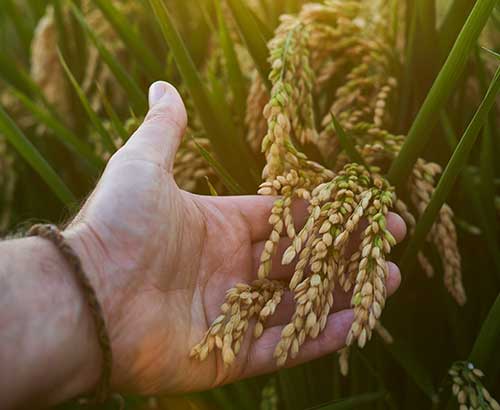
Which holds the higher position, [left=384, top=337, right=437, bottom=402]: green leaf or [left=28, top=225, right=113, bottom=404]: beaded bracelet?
[left=28, top=225, right=113, bottom=404]: beaded bracelet

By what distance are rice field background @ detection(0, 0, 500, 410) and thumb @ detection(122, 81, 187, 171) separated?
0.05 metres

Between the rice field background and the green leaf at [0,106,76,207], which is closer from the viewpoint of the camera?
the rice field background

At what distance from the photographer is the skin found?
48.9 inches

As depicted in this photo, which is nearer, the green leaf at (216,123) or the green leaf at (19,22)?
the green leaf at (216,123)

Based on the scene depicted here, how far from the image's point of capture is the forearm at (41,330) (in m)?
1.21

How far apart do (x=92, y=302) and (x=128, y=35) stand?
0.81m

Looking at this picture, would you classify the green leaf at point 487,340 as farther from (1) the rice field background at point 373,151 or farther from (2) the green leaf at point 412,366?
(2) the green leaf at point 412,366

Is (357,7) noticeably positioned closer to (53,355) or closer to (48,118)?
(48,118)

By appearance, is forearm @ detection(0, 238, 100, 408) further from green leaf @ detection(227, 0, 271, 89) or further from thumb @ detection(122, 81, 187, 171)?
green leaf @ detection(227, 0, 271, 89)

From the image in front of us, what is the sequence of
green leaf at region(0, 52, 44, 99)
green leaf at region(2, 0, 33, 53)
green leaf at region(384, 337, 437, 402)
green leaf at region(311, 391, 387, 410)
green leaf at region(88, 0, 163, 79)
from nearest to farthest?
green leaf at region(311, 391, 387, 410) < green leaf at region(384, 337, 437, 402) < green leaf at region(88, 0, 163, 79) < green leaf at region(0, 52, 44, 99) < green leaf at region(2, 0, 33, 53)

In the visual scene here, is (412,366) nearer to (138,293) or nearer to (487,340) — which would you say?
(487,340)

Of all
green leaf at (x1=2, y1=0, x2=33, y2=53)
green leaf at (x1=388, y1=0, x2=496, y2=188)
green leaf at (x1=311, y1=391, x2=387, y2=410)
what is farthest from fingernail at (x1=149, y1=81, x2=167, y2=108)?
green leaf at (x1=2, y1=0, x2=33, y2=53)

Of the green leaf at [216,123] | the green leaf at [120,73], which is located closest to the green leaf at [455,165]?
the green leaf at [216,123]

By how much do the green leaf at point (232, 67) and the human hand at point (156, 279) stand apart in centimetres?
27
